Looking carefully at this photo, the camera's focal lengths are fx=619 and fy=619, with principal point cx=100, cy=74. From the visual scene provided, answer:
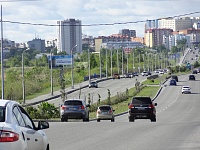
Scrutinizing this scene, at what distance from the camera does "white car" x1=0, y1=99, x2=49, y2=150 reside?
9.77m

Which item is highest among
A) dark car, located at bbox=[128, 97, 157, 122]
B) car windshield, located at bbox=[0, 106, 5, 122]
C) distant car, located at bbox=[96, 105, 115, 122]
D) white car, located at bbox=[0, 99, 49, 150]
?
car windshield, located at bbox=[0, 106, 5, 122]

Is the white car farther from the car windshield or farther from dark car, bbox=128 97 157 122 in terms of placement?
dark car, bbox=128 97 157 122

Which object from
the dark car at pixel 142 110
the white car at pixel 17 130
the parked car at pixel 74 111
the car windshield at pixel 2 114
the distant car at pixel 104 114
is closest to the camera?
the white car at pixel 17 130

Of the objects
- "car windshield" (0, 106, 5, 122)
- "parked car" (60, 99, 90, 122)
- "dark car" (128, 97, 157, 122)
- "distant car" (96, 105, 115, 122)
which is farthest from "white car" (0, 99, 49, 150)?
"distant car" (96, 105, 115, 122)

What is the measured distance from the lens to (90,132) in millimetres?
24312

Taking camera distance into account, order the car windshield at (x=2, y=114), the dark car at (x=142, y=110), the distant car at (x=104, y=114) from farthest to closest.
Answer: the distant car at (x=104, y=114)
the dark car at (x=142, y=110)
the car windshield at (x=2, y=114)

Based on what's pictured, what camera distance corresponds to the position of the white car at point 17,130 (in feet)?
32.1

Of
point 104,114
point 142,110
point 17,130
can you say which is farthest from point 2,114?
point 104,114

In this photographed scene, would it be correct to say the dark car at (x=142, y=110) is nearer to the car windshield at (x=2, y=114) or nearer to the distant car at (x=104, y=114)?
the distant car at (x=104, y=114)

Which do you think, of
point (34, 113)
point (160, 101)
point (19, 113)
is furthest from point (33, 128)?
point (160, 101)

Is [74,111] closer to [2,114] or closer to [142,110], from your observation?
[142,110]

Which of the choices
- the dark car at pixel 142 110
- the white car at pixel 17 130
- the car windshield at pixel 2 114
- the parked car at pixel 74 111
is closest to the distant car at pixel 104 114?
the dark car at pixel 142 110

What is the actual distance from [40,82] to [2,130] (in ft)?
373

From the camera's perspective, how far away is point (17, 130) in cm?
1005
